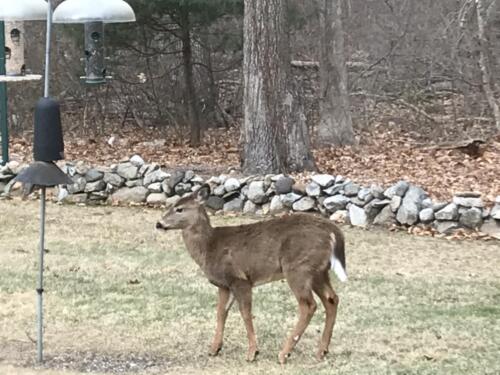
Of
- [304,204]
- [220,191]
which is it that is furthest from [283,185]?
[220,191]

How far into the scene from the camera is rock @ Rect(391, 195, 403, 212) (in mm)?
11648

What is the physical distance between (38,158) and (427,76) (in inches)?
566

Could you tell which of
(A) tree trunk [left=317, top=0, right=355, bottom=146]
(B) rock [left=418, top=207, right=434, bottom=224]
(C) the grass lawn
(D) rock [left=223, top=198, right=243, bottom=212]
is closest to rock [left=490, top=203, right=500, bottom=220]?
(C) the grass lawn

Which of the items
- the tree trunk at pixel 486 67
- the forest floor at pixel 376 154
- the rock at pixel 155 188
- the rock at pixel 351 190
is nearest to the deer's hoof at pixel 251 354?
the rock at pixel 351 190

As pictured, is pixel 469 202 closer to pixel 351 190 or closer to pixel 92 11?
pixel 351 190

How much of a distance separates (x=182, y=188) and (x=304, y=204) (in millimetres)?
1790

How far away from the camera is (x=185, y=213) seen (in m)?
6.74

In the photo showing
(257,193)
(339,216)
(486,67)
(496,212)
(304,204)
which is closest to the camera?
(496,212)

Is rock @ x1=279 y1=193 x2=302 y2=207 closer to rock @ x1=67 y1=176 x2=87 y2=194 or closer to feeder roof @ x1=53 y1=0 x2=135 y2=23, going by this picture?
rock @ x1=67 y1=176 x2=87 y2=194

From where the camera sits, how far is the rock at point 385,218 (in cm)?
1167

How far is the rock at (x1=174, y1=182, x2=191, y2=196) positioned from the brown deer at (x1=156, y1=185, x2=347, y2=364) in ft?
20.6

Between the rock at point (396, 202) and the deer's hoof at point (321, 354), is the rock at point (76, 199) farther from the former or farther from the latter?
the deer's hoof at point (321, 354)

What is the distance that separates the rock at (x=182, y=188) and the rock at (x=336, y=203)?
200cm

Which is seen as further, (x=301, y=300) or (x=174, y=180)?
(x=174, y=180)
